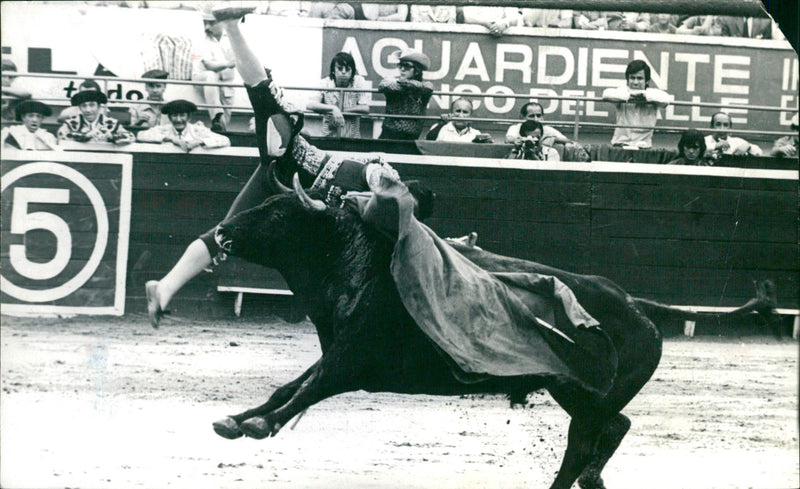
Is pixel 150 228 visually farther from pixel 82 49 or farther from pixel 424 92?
pixel 424 92

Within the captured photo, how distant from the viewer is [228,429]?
625 centimetres

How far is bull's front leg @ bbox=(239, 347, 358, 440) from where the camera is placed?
19.9 feet

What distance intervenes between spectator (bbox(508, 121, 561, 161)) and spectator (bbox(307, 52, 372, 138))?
0.94 m

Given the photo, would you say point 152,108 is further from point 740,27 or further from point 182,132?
point 740,27

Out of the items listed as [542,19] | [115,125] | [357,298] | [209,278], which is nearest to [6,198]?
[115,125]

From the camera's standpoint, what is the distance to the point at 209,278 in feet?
20.9

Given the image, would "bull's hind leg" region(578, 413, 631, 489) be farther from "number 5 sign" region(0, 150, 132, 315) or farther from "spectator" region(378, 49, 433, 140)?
"number 5 sign" region(0, 150, 132, 315)

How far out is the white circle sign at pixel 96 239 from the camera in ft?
20.8

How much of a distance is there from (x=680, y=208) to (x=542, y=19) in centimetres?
143

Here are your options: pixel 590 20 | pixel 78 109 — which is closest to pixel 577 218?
pixel 590 20

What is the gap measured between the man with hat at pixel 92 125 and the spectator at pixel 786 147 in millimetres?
3871

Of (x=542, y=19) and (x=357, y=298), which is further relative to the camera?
(x=542, y=19)

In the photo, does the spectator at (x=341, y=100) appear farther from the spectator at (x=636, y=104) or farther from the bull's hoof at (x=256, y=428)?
the bull's hoof at (x=256, y=428)

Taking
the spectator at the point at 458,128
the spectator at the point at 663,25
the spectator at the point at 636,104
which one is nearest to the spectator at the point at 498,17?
the spectator at the point at 458,128
